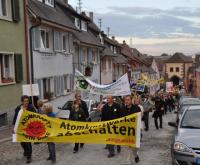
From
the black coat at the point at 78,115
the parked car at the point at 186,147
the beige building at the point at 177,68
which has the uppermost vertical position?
the black coat at the point at 78,115

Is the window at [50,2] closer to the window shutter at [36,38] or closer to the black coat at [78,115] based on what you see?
the window shutter at [36,38]

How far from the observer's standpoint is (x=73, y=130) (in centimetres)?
1116

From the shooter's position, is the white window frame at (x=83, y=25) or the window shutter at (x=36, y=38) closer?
the window shutter at (x=36, y=38)

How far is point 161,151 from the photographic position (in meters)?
13.4

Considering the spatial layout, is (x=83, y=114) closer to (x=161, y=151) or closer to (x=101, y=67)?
(x=161, y=151)

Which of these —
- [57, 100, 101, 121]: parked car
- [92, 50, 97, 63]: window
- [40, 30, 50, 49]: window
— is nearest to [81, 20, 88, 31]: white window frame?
[92, 50, 97, 63]: window

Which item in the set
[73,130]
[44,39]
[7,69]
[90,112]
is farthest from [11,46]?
[73,130]

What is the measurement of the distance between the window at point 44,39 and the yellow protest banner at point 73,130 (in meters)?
13.4

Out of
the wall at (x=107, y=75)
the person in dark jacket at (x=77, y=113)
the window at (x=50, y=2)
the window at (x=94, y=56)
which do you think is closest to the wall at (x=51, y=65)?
the window at (x=50, y=2)

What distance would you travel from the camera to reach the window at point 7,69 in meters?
19.1

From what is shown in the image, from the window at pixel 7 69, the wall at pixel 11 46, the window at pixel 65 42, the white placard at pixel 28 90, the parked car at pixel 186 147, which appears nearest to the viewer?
the parked car at pixel 186 147

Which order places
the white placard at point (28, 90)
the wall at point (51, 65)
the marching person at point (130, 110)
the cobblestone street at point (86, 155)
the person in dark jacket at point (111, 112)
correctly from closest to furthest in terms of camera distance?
the marching person at point (130, 110)
the cobblestone street at point (86, 155)
the person in dark jacket at point (111, 112)
the white placard at point (28, 90)
the wall at point (51, 65)

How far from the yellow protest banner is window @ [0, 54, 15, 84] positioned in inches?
320

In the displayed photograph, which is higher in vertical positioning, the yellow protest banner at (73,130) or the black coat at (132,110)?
the black coat at (132,110)
